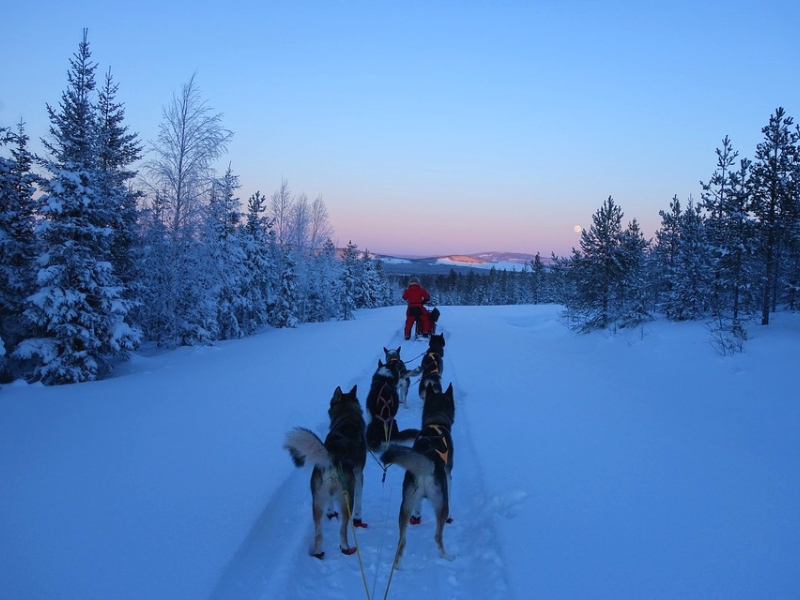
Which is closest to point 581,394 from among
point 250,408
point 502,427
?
point 502,427

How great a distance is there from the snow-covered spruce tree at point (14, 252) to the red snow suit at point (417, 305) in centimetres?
1123

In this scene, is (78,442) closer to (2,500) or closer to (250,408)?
(2,500)

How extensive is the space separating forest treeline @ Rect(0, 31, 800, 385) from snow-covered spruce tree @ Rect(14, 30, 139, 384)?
4cm

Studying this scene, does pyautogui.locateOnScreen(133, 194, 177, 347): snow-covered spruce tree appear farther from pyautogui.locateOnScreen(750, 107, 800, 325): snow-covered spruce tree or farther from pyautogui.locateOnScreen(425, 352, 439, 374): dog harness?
pyautogui.locateOnScreen(750, 107, 800, 325): snow-covered spruce tree

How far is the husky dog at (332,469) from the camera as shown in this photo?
3.15 meters

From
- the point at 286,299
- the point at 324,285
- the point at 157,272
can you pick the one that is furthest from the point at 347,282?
the point at 157,272

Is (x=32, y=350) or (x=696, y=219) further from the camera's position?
(x=696, y=219)

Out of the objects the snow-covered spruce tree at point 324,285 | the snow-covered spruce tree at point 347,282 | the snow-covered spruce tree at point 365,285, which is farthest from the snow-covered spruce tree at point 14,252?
the snow-covered spruce tree at point 365,285

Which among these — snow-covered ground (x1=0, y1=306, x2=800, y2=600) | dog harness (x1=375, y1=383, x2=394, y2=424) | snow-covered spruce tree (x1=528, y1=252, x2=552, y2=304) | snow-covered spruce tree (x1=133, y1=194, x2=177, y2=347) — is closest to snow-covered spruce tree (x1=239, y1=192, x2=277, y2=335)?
snow-covered spruce tree (x1=133, y1=194, x2=177, y2=347)

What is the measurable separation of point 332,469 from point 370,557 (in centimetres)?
87

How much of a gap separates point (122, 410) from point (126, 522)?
13.6 feet

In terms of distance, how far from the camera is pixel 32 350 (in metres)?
10.4

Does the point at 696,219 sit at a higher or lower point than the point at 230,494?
higher

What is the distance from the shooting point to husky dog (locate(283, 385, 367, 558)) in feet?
10.3
